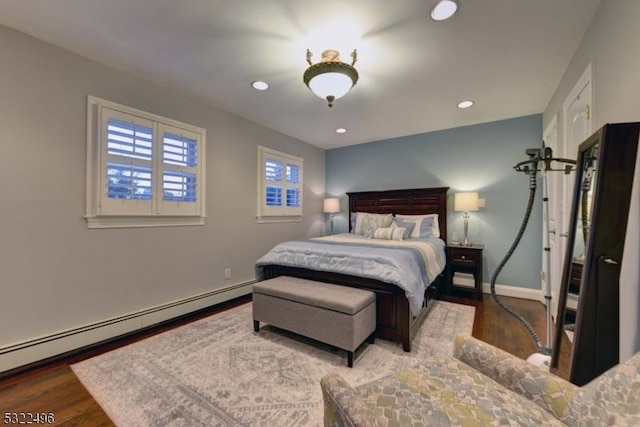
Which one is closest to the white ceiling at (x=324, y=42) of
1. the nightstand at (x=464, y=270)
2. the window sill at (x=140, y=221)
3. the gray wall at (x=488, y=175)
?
the gray wall at (x=488, y=175)

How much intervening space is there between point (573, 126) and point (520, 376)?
2.36 meters

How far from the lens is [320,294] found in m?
2.26

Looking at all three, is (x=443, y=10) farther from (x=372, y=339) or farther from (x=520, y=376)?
(x=372, y=339)

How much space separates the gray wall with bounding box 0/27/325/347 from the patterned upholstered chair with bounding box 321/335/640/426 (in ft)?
8.13

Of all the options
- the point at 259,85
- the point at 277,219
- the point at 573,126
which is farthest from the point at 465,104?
the point at 277,219

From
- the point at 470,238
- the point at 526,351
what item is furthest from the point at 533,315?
the point at 470,238

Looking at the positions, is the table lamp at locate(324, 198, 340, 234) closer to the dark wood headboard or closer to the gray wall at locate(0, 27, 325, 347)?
the dark wood headboard

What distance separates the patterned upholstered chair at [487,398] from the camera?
0.76 m

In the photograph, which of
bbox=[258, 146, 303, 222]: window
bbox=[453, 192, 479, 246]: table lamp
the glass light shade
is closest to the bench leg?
the glass light shade

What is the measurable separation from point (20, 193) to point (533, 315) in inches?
197

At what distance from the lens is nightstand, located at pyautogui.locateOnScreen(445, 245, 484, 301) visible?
141 inches

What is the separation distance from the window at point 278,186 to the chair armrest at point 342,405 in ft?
10.6

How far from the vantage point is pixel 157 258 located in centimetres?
282

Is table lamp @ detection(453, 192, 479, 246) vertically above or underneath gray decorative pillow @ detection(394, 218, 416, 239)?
above
